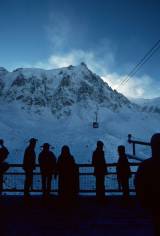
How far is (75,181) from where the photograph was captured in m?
7.15

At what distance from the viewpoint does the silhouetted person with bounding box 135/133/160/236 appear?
8.91 feet

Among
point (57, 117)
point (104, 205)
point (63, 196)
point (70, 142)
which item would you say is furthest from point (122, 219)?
point (57, 117)

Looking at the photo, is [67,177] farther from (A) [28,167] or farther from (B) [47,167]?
(A) [28,167]

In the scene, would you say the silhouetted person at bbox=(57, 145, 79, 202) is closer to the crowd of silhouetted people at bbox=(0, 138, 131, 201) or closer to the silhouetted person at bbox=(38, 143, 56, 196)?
the crowd of silhouetted people at bbox=(0, 138, 131, 201)

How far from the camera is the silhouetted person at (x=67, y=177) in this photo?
23.1 feet

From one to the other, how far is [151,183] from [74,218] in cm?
375

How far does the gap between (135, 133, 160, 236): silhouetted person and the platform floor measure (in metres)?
2.47

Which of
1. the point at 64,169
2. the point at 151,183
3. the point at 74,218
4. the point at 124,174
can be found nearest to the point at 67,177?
the point at 64,169

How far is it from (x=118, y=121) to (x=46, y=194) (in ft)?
369

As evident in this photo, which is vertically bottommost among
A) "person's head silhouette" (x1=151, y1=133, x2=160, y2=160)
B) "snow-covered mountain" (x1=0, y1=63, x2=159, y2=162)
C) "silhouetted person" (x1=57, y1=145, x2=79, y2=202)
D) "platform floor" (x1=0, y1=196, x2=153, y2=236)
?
"platform floor" (x1=0, y1=196, x2=153, y2=236)

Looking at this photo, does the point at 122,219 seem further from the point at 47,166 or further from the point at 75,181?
the point at 47,166

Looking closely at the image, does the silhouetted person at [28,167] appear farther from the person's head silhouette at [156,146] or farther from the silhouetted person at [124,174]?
the person's head silhouette at [156,146]

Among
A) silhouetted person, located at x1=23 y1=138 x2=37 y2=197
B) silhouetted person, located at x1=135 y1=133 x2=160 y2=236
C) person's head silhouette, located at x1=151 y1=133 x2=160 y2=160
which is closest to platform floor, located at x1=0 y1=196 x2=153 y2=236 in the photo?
silhouetted person, located at x1=23 y1=138 x2=37 y2=197

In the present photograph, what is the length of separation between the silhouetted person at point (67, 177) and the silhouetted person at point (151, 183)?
14.5ft
